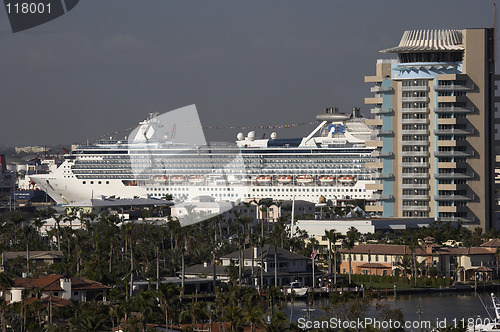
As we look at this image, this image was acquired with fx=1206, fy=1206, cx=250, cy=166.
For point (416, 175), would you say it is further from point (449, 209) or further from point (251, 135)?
point (251, 135)

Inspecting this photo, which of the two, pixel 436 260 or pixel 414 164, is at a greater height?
pixel 414 164

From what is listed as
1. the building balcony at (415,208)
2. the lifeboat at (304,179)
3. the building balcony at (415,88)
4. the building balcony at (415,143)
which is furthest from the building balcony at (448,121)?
the lifeboat at (304,179)

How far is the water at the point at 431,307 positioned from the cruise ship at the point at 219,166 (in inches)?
2602

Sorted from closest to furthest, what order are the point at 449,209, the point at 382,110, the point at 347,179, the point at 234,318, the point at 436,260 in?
1. the point at 234,318
2. the point at 436,260
3. the point at 449,209
4. the point at 382,110
5. the point at 347,179

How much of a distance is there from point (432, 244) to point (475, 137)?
18.9 metres

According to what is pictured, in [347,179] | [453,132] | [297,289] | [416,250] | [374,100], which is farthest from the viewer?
[347,179]

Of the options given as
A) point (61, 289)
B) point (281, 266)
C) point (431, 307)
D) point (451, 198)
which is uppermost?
point (451, 198)

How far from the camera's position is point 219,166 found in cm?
14825

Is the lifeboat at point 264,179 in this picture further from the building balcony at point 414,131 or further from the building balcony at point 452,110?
the building balcony at point 452,110

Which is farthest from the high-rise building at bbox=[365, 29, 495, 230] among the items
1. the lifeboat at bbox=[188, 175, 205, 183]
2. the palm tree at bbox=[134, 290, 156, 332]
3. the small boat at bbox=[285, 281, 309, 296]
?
the palm tree at bbox=[134, 290, 156, 332]

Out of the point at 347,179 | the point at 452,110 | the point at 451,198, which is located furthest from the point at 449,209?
the point at 347,179

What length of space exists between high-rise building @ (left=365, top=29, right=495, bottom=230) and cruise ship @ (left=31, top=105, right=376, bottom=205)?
37.2 m

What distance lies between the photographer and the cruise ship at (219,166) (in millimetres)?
142625

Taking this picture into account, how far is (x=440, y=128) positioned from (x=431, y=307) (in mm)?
35266
